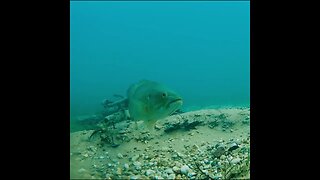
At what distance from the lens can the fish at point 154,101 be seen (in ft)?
11.3

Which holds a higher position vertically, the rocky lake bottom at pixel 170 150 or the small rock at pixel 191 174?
the rocky lake bottom at pixel 170 150

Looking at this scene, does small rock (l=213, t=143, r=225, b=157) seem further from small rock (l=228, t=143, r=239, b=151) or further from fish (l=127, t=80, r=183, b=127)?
fish (l=127, t=80, r=183, b=127)

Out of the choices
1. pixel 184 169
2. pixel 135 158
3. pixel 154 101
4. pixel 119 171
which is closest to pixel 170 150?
pixel 135 158

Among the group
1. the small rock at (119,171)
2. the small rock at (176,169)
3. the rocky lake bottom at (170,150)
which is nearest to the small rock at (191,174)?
the rocky lake bottom at (170,150)

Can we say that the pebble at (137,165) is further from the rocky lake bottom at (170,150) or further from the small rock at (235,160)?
the small rock at (235,160)

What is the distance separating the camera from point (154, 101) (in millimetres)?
3482

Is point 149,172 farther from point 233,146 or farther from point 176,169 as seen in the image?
point 233,146

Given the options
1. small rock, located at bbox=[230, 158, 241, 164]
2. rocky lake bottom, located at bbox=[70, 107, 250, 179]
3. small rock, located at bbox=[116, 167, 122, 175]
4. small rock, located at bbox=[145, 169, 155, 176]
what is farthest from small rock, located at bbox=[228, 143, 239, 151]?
small rock, located at bbox=[116, 167, 122, 175]
